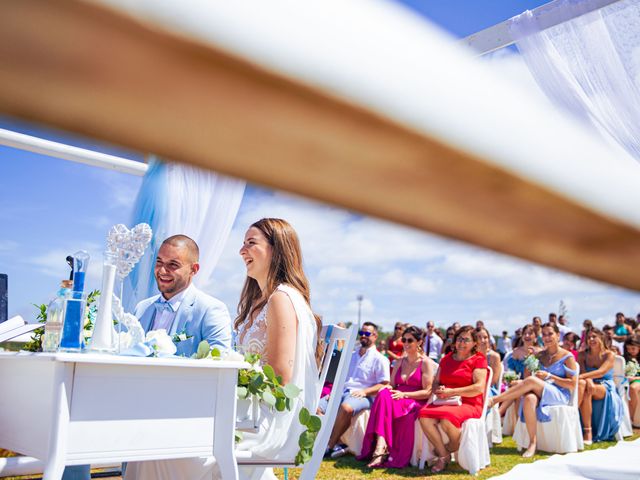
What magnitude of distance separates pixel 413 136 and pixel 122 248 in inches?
92.4

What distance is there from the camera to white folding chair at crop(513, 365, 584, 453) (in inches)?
247

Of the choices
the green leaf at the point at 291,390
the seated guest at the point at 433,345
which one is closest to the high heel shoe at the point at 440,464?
the seated guest at the point at 433,345

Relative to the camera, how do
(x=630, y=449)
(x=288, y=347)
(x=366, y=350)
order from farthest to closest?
(x=366, y=350) < (x=630, y=449) < (x=288, y=347)

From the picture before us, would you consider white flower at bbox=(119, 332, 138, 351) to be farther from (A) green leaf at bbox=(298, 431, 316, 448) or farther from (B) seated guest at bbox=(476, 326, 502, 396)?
(B) seated guest at bbox=(476, 326, 502, 396)

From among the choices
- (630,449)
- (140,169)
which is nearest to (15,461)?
(140,169)

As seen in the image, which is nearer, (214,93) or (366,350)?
(214,93)

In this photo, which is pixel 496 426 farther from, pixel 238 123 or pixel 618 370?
pixel 238 123

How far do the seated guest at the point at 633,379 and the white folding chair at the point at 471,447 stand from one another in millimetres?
3538

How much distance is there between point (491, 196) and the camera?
7.7 inches

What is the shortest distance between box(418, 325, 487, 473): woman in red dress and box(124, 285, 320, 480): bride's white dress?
302 cm

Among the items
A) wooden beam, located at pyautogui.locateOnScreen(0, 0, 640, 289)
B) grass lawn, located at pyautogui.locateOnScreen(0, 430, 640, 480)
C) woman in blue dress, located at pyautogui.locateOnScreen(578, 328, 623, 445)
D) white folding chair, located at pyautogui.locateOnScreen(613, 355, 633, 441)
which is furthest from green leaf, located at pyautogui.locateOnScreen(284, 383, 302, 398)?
white folding chair, located at pyautogui.locateOnScreen(613, 355, 633, 441)

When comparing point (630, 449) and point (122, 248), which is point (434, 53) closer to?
point (122, 248)

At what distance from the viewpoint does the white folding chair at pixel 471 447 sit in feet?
17.6

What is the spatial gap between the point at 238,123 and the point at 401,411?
6.05 meters
